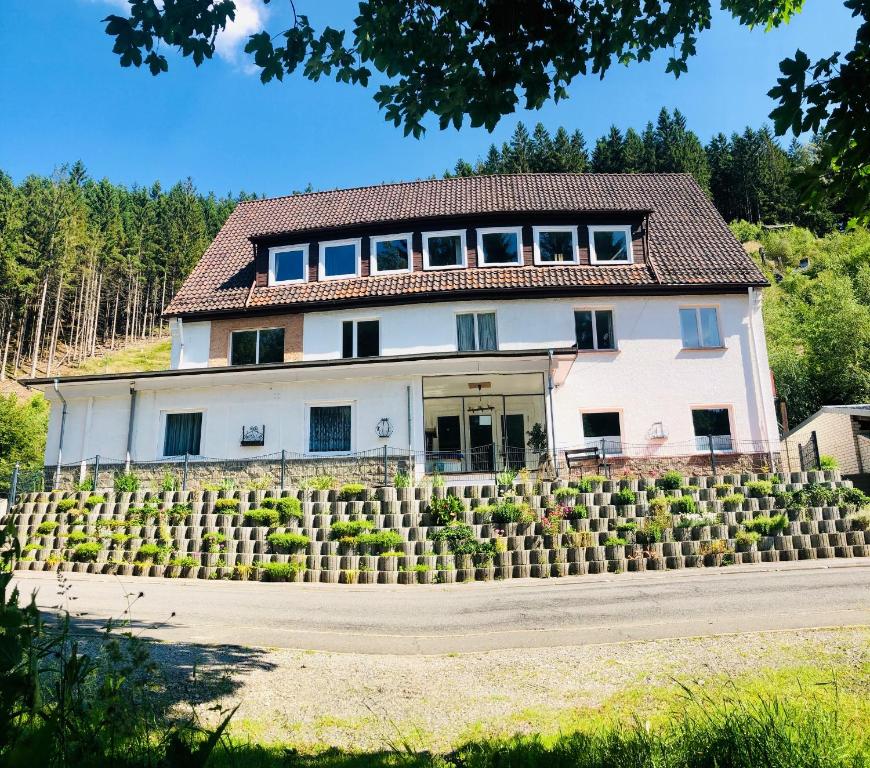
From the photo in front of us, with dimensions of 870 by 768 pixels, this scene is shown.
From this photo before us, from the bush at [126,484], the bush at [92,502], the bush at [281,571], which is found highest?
the bush at [126,484]

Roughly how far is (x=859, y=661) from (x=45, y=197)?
80.6m

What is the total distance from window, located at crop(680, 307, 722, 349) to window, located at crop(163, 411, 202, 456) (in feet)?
58.5

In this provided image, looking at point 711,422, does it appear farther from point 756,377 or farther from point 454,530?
point 454,530

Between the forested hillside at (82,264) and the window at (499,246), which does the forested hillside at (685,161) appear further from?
the window at (499,246)

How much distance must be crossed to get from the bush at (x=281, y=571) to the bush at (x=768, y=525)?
435 inches

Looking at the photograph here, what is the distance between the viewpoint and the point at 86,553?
15867 mm

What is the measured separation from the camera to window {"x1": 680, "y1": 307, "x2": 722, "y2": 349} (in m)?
22.8

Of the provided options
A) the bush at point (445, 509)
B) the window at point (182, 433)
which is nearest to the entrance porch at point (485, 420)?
the bush at point (445, 509)

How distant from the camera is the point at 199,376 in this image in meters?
20.4

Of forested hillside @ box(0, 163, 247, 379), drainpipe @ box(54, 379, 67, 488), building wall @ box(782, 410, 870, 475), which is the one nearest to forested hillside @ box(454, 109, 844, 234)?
forested hillside @ box(0, 163, 247, 379)

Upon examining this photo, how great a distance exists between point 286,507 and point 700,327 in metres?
16.4

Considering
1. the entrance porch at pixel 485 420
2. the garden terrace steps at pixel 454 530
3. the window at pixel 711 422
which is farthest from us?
the window at pixel 711 422

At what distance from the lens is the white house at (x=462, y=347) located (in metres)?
20.6

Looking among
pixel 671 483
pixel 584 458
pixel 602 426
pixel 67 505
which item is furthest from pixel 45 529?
pixel 602 426
